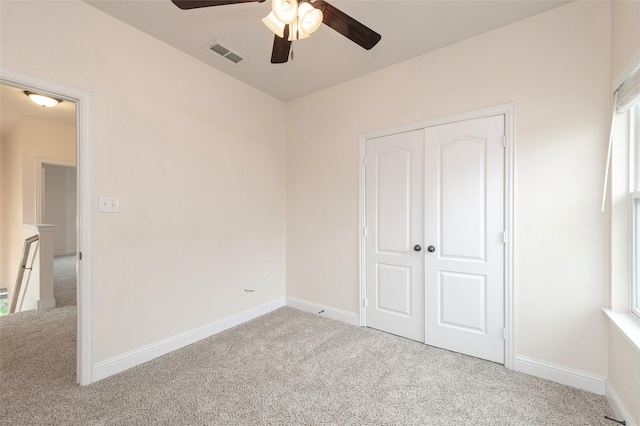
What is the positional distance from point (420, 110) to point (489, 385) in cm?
237

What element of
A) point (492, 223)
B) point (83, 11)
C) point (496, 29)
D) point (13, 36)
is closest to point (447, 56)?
point (496, 29)

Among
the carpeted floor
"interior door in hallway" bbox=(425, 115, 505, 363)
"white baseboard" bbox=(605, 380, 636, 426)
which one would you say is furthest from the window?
the carpeted floor

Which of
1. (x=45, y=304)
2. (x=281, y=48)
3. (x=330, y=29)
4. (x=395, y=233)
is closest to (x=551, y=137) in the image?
(x=395, y=233)

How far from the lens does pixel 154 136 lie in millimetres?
2404

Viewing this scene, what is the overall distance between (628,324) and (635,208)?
72 centimetres

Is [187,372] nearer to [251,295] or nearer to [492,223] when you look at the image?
[251,295]

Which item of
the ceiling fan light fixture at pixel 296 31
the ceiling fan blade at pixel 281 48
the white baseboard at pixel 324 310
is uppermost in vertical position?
the ceiling fan blade at pixel 281 48

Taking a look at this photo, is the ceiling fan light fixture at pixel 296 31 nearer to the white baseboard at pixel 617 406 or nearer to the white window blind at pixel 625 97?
the white window blind at pixel 625 97

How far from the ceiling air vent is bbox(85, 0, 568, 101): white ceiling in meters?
0.05

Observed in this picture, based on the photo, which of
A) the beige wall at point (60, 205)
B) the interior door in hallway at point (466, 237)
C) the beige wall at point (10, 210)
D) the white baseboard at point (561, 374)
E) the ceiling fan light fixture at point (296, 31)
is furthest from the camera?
the beige wall at point (60, 205)

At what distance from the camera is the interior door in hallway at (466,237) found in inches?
89.4

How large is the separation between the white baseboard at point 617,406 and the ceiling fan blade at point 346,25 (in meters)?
2.66

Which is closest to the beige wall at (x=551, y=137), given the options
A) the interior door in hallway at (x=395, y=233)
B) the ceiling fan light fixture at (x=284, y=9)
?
the interior door in hallway at (x=395, y=233)

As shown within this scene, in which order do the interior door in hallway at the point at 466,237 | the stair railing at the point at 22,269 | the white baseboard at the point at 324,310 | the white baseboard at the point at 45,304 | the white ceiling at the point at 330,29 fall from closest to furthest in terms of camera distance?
the white ceiling at the point at 330,29 → the interior door in hallway at the point at 466,237 → the white baseboard at the point at 324,310 → the white baseboard at the point at 45,304 → the stair railing at the point at 22,269
